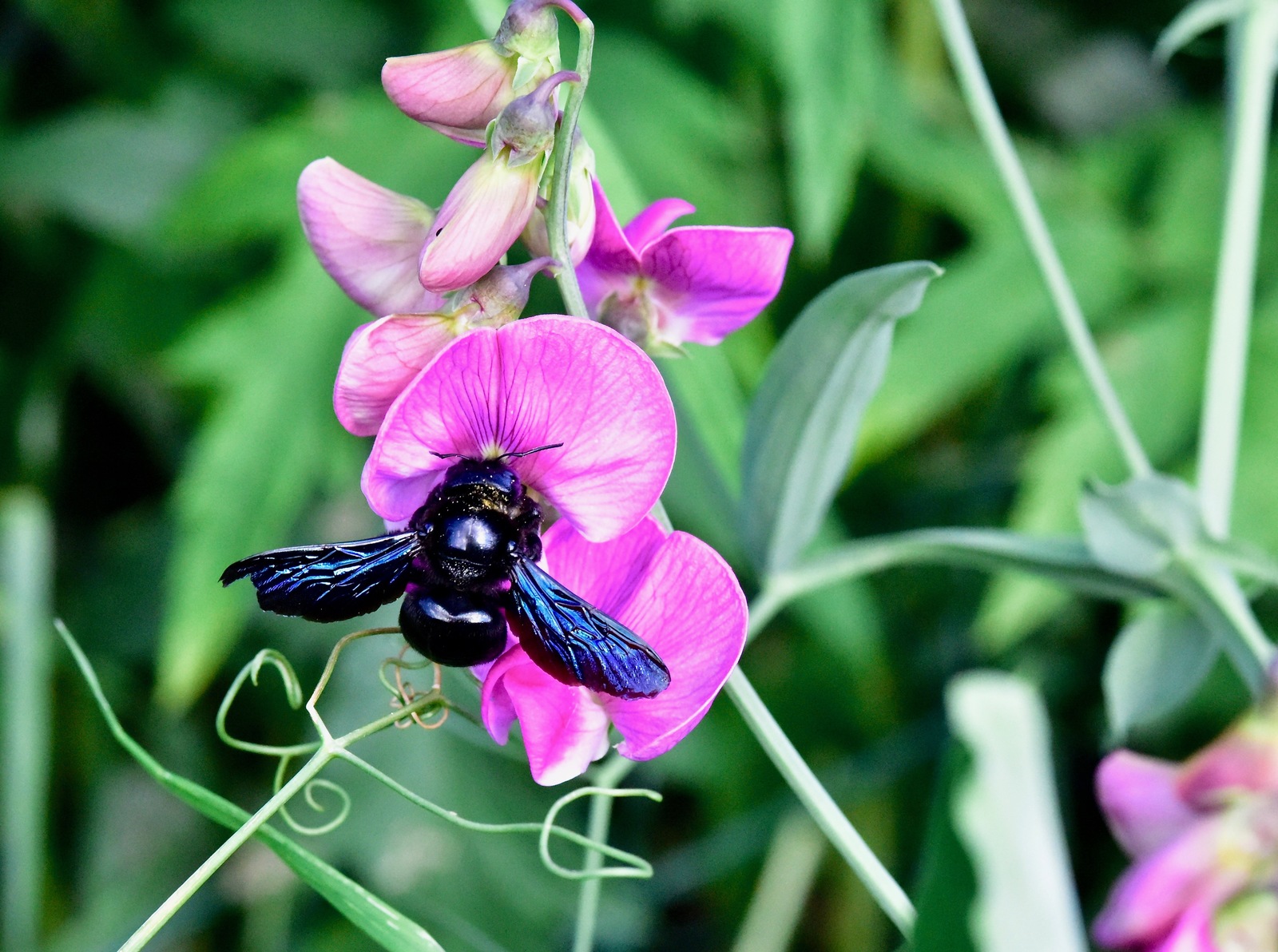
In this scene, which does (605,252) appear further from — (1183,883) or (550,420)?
(1183,883)

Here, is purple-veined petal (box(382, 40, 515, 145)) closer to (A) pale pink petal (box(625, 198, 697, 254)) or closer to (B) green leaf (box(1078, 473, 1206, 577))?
(A) pale pink petal (box(625, 198, 697, 254))

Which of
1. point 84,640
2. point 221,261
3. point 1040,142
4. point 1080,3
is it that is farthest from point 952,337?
point 84,640

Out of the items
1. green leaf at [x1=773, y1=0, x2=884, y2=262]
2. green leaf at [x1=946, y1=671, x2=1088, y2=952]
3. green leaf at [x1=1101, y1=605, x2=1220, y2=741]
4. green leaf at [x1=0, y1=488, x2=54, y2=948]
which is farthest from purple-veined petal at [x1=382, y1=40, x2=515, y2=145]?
green leaf at [x1=773, y1=0, x2=884, y2=262]

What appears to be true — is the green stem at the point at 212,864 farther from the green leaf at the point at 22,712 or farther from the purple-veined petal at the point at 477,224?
the green leaf at the point at 22,712

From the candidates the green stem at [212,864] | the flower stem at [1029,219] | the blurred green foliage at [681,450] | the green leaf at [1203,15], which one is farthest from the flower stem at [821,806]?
the blurred green foliage at [681,450]

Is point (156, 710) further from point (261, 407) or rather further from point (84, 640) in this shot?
point (261, 407)
